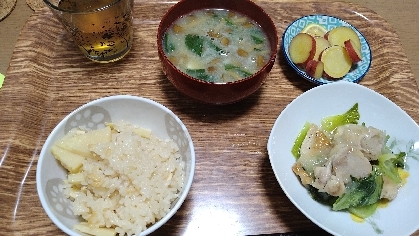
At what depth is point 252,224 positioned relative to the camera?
1.35 meters

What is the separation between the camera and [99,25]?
5.23 feet

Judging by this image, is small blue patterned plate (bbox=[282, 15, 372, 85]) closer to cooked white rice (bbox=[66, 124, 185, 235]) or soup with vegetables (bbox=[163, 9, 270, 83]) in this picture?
soup with vegetables (bbox=[163, 9, 270, 83])

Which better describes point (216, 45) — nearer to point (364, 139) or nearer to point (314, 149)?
point (314, 149)

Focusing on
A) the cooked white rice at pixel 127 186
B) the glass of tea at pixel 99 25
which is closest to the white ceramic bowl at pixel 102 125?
the cooked white rice at pixel 127 186

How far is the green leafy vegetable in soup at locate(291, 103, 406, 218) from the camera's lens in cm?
131

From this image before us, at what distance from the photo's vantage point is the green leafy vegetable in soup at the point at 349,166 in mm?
1313

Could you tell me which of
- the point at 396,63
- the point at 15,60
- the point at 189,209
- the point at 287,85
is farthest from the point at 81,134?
the point at 396,63

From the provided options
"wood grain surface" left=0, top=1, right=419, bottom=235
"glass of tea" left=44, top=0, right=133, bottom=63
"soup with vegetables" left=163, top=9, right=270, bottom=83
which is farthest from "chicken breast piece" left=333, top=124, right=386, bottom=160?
"glass of tea" left=44, top=0, right=133, bottom=63

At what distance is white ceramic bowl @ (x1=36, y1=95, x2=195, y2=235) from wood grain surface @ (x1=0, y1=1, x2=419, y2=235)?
0.45ft

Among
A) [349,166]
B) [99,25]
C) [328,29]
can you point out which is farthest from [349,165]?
[99,25]

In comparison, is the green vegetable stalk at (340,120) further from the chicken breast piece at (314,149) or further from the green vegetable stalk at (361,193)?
the green vegetable stalk at (361,193)

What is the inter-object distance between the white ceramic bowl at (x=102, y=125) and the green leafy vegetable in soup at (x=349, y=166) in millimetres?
420

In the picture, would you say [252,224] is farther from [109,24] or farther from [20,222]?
[109,24]

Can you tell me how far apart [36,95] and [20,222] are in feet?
1.78
